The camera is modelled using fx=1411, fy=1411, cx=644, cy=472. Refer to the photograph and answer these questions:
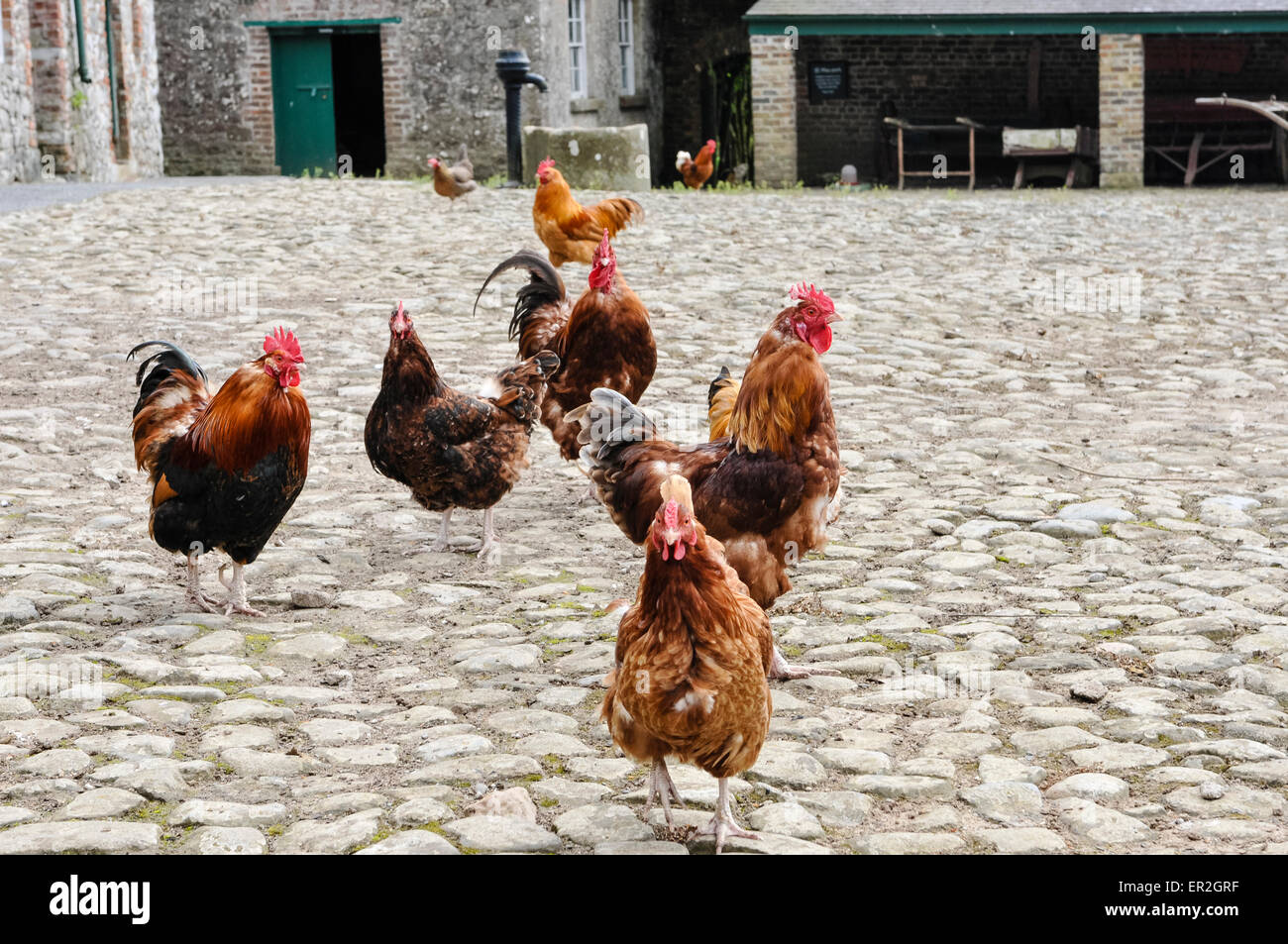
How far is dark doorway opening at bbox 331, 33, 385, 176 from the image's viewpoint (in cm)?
2934

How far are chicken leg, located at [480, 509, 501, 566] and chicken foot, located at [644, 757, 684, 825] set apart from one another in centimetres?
257

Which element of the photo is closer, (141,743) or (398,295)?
(141,743)

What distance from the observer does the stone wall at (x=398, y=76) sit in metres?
24.4

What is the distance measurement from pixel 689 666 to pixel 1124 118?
2341 cm

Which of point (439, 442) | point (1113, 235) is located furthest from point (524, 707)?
point (1113, 235)

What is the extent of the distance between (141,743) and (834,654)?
2354 mm

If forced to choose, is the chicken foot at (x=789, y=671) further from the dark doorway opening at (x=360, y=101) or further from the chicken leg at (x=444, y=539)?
the dark doorway opening at (x=360, y=101)

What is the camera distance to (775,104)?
25.2 metres

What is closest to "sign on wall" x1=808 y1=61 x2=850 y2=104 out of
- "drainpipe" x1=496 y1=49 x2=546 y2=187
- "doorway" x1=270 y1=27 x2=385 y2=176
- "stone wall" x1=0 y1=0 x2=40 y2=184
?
"drainpipe" x1=496 y1=49 x2=546 y2=187

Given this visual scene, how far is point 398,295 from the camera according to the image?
12070 millimetres

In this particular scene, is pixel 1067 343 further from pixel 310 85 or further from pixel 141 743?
pixel 310 85

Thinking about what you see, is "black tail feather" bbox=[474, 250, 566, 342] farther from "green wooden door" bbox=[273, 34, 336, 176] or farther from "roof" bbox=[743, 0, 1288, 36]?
"green wooden door" bbox=[273, 34, 336, 176]

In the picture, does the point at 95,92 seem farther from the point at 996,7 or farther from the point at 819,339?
the point at 819,339

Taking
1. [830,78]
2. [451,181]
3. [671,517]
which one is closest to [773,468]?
[671,517]
